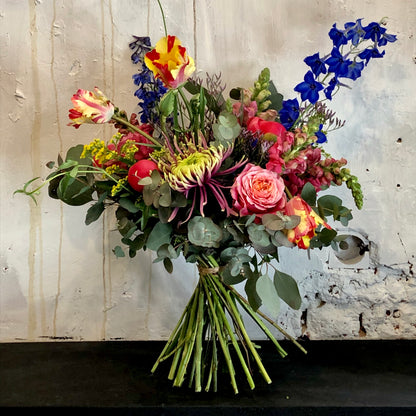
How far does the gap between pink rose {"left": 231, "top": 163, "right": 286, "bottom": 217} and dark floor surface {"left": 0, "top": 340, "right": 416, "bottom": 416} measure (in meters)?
0.36

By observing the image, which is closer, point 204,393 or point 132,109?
point 204,393

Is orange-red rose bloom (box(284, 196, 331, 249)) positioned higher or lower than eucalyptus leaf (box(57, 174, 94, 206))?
lower

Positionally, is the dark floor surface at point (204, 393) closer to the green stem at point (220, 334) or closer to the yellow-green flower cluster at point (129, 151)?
Answer: the green stem at point (220, 334)

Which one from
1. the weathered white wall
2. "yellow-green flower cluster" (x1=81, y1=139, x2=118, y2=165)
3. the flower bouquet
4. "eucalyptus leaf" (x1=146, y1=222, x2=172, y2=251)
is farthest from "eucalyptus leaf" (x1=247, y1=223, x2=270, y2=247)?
the weathered white wall

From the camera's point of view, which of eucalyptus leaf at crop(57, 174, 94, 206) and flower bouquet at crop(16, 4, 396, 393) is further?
eucalyptus leaf at crop(57, 174, 94, 206)

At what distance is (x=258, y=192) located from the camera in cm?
67

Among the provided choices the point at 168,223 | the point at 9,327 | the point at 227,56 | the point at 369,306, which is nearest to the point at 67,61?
the point at 227,56

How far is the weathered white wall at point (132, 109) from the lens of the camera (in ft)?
3.42

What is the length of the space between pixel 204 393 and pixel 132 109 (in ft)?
2.16

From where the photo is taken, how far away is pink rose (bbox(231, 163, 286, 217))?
668 millimetres

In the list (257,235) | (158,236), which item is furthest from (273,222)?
(158,236)

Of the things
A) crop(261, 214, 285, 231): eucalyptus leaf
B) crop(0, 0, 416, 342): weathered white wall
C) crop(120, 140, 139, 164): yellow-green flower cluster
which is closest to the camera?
crop(261, 214, 285, 231): eucalyptus leaf

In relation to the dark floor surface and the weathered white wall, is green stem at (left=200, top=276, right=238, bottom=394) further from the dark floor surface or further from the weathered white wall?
the weathered white wall

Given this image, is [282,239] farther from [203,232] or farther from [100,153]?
[100,153]
